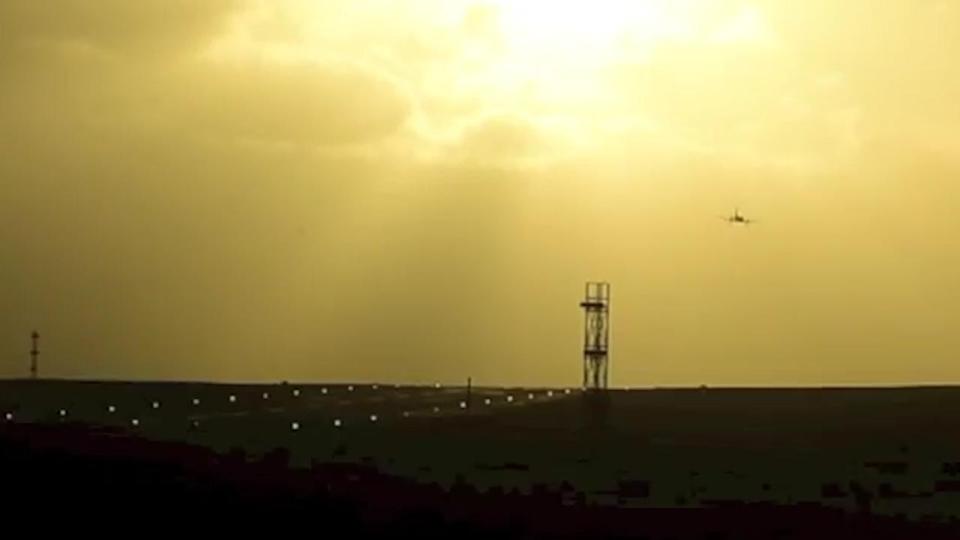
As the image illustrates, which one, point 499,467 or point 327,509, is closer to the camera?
point 327,509

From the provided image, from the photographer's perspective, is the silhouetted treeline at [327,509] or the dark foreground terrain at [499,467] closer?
the silhouetted treeline at [327,509]

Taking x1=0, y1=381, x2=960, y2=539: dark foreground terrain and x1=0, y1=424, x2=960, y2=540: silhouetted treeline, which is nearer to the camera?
x1=0, y1=424, x2=960, y2=540: silhouetted treeline

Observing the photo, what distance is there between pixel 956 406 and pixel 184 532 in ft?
441

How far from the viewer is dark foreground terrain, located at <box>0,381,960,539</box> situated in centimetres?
4344

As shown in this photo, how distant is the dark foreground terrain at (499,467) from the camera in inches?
1710

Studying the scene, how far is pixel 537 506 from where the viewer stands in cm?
4666

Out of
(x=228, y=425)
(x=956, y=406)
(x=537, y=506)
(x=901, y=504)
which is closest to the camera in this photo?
(x=537, y=506)

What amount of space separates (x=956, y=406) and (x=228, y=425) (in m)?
68.3

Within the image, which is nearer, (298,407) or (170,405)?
(298,407)

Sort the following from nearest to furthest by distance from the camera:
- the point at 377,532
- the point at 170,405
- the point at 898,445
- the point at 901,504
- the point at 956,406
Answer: the point at 377,532, the point at 901,504, the point at 898,445, the point at 956,406, the point at 170,405

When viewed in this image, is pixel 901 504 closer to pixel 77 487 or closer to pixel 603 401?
pixel 77 487

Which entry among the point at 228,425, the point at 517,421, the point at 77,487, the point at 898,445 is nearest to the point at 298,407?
the point at 517,421

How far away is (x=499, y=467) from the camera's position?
287 ft

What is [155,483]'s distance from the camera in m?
48.8
